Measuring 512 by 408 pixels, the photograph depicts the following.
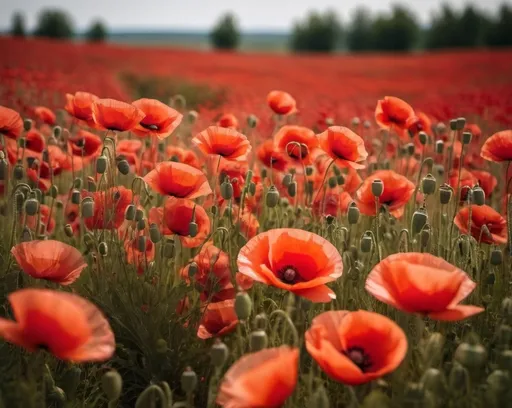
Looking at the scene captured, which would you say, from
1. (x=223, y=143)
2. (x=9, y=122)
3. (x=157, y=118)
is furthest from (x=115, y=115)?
(x=9, y=122)

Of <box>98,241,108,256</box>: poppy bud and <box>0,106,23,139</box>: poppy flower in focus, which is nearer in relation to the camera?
<box>98,241,108,256</box>: poppy bud

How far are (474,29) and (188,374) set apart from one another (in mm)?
36764

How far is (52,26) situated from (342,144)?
42.5 metres

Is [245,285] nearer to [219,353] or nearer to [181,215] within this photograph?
[181,215]

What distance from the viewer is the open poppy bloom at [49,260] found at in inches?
53.6

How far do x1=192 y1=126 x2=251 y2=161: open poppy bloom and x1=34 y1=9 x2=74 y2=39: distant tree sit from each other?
40.9m

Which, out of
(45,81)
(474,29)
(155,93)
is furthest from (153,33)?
(45,81)

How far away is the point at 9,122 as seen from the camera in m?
1.97

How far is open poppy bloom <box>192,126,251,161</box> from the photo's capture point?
5.81ft

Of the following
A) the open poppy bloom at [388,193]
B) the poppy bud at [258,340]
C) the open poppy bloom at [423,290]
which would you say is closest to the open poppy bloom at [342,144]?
the open poppy bloom at [388,193]

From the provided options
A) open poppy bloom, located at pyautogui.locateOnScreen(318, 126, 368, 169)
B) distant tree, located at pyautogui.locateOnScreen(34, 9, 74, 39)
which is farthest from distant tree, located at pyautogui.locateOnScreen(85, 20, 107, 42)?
open poppy bloom, located at pyautogui.locateOnScreen(318, 126, 368, 169)

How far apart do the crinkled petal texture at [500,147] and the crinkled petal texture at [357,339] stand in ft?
3.10

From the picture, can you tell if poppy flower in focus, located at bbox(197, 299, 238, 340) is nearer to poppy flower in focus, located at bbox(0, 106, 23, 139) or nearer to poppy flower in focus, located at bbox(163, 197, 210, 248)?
poppy flower in focus, located at bbox(163, 197, 210, 248)

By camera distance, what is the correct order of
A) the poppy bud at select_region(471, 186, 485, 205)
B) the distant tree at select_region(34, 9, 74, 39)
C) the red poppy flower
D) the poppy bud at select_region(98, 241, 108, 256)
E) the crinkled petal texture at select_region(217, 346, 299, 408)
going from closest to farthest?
the crinkled petal texture at select_region(217, 346, 299, 408) → the poppy bud at select_region(471, 186, 485, 205) → the poppy bud at select_region(98, 241, 108, 256) → the red poppy flower → the distant tree at select_region(34, 9, 74, 39)
